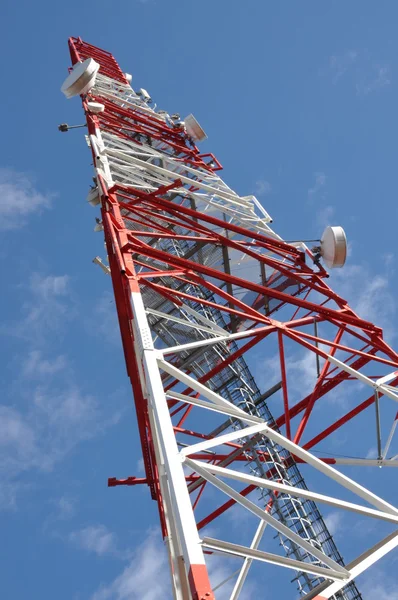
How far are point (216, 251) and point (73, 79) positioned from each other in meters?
6.75

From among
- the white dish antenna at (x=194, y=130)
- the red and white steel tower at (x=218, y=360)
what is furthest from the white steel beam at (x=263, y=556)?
the white dish antenna at (x=194, y=130)

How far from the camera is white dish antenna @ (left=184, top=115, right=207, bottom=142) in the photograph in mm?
26625

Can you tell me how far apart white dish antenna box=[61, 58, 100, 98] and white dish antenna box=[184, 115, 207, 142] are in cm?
607

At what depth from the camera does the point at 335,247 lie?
17.1 metres

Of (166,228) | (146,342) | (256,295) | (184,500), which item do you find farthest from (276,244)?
(184,500)

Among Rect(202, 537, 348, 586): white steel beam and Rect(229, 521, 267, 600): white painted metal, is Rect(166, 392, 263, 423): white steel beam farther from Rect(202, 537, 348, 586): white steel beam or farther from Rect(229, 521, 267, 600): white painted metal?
Rect(202, 537, 348, 586): white steel beam

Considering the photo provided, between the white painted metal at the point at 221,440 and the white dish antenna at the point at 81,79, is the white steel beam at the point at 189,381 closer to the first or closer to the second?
the white painted metal at the point at 221,440

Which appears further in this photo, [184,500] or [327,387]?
[327,387]

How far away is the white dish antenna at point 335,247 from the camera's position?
17.1 meters

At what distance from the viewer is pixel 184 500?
7523mm

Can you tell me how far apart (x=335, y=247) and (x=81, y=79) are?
28.3 feet

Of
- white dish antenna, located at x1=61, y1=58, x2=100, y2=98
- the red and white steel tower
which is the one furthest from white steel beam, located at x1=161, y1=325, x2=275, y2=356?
white dish antenna, located at x1=61, y1=58, x2=100, y2=98

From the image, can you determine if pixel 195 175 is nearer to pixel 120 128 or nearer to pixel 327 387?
pixel 120 128

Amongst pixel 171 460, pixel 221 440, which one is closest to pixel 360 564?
pixel 221 440
